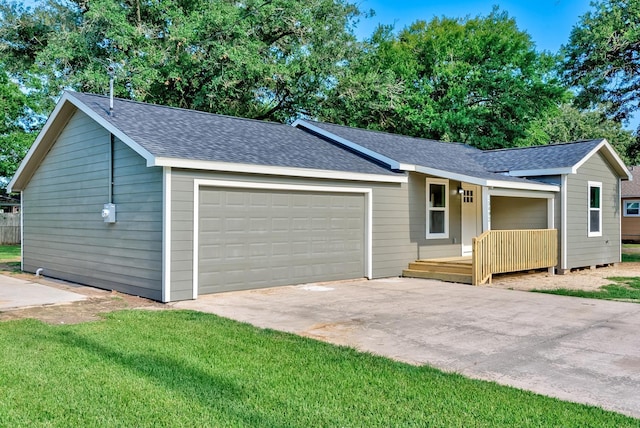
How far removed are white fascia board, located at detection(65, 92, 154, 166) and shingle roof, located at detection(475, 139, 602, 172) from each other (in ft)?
32.3

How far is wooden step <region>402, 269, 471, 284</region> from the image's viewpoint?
11.1 m

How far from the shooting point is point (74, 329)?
617 cm

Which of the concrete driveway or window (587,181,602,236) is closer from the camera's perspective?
the concrete driveway

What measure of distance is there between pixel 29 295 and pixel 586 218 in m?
13.3

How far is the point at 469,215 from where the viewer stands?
46.8ft

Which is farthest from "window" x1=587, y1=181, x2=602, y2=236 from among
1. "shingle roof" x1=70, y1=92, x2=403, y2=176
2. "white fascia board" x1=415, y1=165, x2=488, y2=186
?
"shingle roof" x1=70, y1=92, x2=403, y2=176

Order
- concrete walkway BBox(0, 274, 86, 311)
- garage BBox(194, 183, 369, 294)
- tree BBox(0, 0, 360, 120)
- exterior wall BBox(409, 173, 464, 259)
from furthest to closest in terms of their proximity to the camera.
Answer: tree BBox(0, 0, 360, 120)
exterior wall BBox(409, 173, 464, 259)
garage BBox(194, 183, 369, 294)
concrete walkway BBox(0, 274, 86, 311)

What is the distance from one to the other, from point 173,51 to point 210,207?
13.0 metres

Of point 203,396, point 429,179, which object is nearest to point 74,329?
point 203,396

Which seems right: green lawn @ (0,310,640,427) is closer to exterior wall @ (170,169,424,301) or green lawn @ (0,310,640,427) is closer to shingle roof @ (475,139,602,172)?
exterior wall @ (170,169,424,301)

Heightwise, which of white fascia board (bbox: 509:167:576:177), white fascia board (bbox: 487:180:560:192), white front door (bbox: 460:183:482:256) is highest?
white fascia board (bbox: 509:167:576:177)

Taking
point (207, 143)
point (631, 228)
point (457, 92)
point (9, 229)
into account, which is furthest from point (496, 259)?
point (9, 229)

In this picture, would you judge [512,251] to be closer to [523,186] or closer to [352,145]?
[523,186]

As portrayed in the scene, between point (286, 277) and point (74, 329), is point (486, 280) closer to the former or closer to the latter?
point (286, 277)
